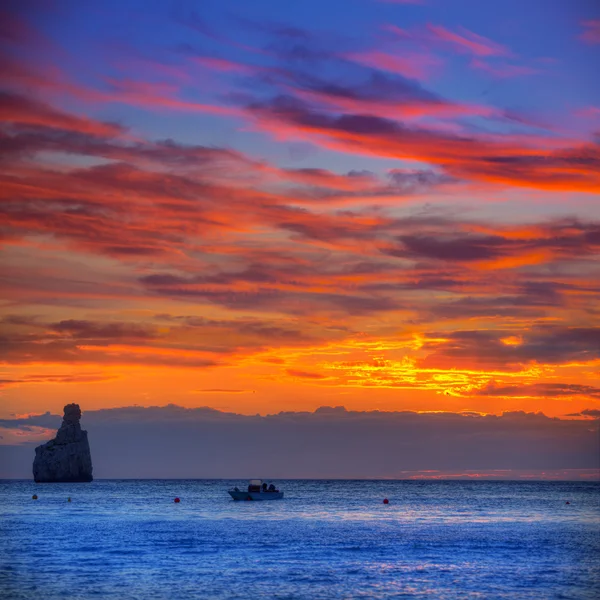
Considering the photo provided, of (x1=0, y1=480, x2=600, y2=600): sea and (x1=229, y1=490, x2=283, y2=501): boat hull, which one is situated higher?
(x1=0, y1=480, x2=600, y2=600): sea

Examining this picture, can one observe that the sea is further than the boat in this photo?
No

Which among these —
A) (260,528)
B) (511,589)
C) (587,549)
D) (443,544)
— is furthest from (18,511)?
(511,589)

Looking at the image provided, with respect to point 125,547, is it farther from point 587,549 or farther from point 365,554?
point 587,549

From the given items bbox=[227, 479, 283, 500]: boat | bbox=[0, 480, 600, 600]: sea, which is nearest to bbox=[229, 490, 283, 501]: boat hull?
bbox=[227, 479, 283, 500]: boat

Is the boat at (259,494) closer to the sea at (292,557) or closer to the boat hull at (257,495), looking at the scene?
the boat hull at (257,495)

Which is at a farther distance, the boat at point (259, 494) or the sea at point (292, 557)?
the boat at point (259, 494)

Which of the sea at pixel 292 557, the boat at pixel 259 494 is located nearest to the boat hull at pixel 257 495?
the boat at pixel 259 494

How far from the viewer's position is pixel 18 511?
447ft

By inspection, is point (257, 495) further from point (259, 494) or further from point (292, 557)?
point (292, 557)

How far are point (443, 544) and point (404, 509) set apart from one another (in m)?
74.9

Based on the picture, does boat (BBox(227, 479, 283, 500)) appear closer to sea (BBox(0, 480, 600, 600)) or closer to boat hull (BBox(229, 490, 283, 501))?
boat hull (BBox(229, 490, 283, 501))

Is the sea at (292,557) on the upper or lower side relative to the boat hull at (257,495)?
upper

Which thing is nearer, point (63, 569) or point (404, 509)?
point (63, 569)

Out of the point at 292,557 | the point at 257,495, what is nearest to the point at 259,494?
the point at 257,495
